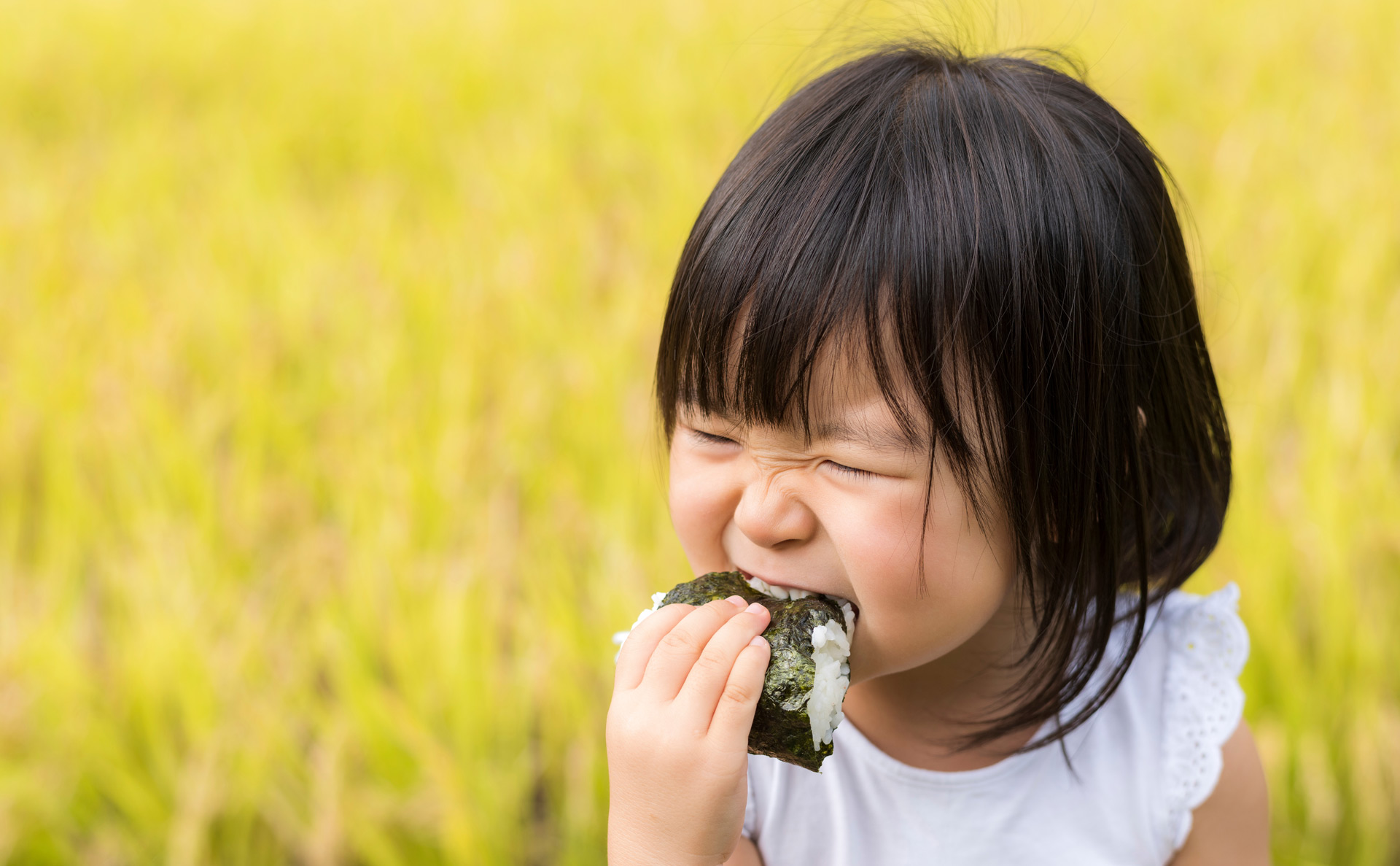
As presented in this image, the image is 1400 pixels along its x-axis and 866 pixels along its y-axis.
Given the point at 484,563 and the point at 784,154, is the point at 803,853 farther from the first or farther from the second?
the point at 484,563

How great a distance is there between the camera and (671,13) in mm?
5793

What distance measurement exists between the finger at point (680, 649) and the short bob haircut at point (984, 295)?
18 cm

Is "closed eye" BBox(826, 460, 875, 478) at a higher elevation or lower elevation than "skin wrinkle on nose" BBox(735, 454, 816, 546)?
higher

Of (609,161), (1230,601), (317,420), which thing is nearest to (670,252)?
(609,161)

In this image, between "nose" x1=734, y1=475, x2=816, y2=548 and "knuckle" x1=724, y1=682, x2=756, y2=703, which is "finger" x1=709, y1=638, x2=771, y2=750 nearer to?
"knuckle" x1=724, y1=682, x2=756, y2=703

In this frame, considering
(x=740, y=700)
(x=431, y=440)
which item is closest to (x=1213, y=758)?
(x=740, y=700)

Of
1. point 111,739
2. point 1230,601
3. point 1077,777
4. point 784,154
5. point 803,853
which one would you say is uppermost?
point 784,154

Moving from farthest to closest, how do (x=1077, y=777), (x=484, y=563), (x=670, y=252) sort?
(x=670, y=252) < (x=484, y=563) < (x=1077, y=777)

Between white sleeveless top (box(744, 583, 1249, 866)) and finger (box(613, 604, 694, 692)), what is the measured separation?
13.8 inches

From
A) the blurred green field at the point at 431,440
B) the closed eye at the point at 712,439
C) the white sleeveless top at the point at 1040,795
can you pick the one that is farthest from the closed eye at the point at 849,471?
the blurred green field at the point at 431,440

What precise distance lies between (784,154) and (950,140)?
6.1 inches

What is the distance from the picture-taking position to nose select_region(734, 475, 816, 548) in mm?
919

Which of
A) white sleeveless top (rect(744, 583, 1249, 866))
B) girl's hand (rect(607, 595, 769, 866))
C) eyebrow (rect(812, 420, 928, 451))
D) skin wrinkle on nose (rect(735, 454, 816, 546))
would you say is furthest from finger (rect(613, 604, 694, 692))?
white sleeveless top (rect(744, 583, 1249, 866))

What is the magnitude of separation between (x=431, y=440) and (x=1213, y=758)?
1.78 metres
